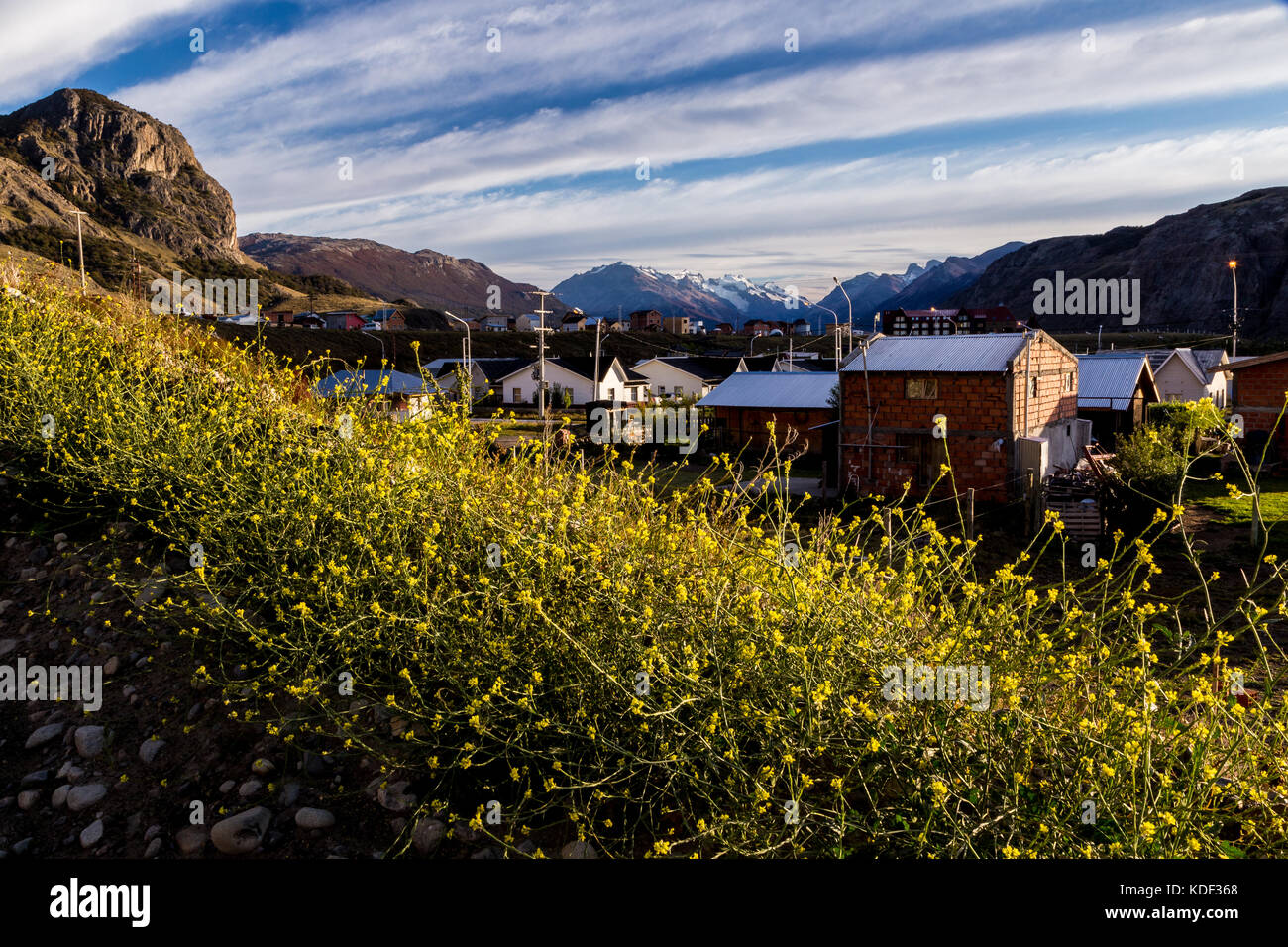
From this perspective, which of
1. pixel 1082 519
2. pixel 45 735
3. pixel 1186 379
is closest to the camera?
pixel 45 735

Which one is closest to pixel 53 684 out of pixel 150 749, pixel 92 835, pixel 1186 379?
pixel 150 749

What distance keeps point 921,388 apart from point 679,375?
3972cm

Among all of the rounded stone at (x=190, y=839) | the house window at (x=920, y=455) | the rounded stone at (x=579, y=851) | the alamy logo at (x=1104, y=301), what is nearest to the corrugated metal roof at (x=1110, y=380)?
the house window at (x=920, y=455)

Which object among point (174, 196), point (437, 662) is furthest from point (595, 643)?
point (174, 196)

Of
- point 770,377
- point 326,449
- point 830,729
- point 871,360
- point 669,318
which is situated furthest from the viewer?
point 669,318

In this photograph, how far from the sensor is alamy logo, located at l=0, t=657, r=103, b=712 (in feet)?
17.6

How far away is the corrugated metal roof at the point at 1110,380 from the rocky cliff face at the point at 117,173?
12705cm

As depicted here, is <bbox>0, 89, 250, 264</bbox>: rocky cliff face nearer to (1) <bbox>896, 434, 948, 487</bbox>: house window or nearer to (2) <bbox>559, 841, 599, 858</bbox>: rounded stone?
(1) <bbox>896, 434, 948, 487</bbox>: house window

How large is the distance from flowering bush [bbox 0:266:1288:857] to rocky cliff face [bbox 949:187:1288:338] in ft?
423

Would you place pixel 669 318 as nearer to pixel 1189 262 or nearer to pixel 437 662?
pixel 1189 262

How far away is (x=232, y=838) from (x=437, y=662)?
4.36 feet

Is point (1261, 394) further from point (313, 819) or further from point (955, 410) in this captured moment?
point (313, 819)

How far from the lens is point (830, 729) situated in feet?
12.4

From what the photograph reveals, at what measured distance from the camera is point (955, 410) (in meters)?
20.6
